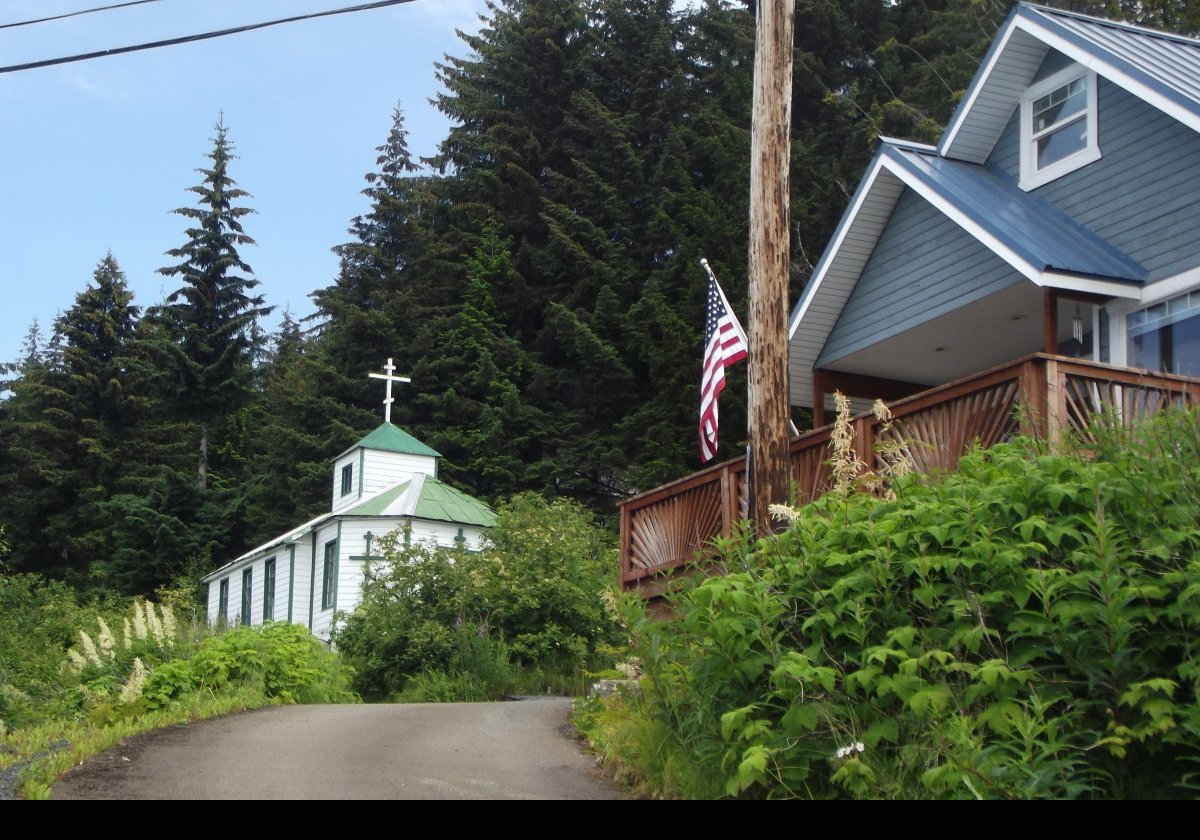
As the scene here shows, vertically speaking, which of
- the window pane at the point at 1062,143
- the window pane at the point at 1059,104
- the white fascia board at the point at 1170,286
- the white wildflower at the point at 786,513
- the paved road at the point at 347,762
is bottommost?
the paved road at the point at 347,762

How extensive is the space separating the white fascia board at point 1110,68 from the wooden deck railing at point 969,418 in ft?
13.5

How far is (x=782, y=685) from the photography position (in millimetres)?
6555

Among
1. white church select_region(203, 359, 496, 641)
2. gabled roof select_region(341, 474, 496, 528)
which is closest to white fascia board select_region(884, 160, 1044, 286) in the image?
white church select_region(203, 359, 496, 641)

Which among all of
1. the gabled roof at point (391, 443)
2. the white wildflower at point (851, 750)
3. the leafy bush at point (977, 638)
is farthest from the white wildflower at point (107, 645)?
the gabled roof at point (391, 443)

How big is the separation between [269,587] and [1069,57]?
2805cm

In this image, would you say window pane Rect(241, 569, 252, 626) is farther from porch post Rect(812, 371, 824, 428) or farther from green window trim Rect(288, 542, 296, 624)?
porch post Rect(812, 371, 824, 428)

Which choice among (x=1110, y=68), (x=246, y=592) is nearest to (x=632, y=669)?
(x=1110, y=68)

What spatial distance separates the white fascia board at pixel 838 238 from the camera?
55.1 ft

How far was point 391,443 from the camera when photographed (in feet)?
114

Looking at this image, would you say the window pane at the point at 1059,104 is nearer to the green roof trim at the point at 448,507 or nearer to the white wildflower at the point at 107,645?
the white wildflower at the point at 107,645

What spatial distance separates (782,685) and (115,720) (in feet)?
27.5

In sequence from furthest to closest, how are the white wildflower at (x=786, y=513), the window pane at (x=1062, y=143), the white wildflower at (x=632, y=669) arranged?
1. the window pane at (x=1062, y=143)
2. the white wildflower at (x=632, y=669)
3. the white wildflower at (x=786, y=513)
